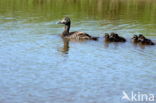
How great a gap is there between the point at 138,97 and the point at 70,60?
4.47 metres

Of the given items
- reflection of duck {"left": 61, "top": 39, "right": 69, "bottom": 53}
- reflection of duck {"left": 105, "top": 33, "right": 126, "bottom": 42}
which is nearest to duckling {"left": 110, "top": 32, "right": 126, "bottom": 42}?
reflection of duck {"left": 105, "top": 33, "right": 126, "bottom": 42}

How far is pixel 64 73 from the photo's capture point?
42.8 feet

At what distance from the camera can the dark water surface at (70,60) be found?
439 inches

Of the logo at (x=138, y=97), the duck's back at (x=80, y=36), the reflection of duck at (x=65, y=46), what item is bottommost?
the logo at (x=138, y=97)

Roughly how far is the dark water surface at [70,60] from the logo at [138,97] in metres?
0.19

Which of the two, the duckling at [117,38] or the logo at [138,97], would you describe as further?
the duckling at [117,38]

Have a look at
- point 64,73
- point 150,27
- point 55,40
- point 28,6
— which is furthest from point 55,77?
point 28,6

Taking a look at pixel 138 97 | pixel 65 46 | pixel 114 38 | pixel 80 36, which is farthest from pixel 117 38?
pixel 138 97

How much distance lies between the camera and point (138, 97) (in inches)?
428

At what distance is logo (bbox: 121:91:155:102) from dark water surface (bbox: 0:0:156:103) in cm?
19

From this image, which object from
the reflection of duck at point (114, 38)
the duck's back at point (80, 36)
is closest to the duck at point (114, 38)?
the reflection of duck at point (114, 38)

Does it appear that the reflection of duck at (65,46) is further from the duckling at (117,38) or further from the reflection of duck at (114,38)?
the duckling at (117,38)

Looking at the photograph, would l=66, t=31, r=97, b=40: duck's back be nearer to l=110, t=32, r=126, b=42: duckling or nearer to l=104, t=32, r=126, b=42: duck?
l=104, t=32, r=126, b=42: duck

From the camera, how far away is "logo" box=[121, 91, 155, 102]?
→ 35.1 feet
